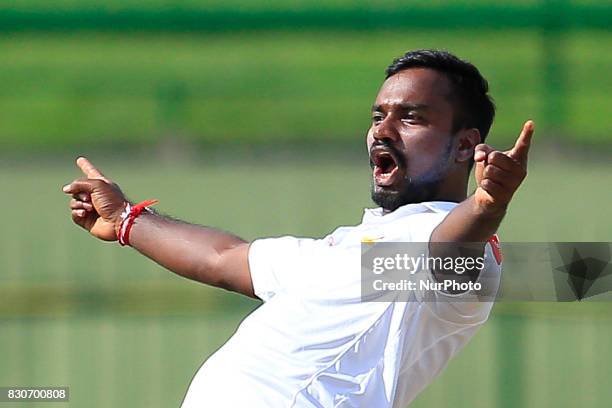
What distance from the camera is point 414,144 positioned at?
2.90 m

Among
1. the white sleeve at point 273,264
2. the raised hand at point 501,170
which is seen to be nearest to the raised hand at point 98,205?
the white sleeve at point 273,264

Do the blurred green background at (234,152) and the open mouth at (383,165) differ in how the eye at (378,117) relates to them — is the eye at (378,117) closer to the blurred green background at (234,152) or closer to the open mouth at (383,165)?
the open mouth at (383,165)

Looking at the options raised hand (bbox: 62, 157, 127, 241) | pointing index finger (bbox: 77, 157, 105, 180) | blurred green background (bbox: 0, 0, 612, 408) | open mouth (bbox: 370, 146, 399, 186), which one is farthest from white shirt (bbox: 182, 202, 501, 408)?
blurred green background (bbox: 0, 0, 612, 408)

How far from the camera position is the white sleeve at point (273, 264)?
280 centimetres

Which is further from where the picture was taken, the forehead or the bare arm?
the forehead

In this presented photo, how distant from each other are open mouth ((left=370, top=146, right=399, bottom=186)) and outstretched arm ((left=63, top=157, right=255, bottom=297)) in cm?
32

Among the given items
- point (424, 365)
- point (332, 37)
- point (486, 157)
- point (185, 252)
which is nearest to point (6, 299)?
point (332, 37)

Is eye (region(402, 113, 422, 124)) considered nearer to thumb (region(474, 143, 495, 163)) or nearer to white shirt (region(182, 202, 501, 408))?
white shirt (region(182, 202, 501, 408))

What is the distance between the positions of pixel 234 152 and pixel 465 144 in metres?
2.28

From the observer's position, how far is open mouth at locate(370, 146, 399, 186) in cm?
290

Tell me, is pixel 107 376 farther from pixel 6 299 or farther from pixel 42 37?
pixel 42 37

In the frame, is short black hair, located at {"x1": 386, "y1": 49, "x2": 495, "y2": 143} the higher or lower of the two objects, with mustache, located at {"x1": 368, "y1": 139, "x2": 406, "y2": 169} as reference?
→ higher

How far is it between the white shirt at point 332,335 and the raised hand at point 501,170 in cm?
28

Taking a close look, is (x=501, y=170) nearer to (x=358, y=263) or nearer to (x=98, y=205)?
(x=358, y=263)
